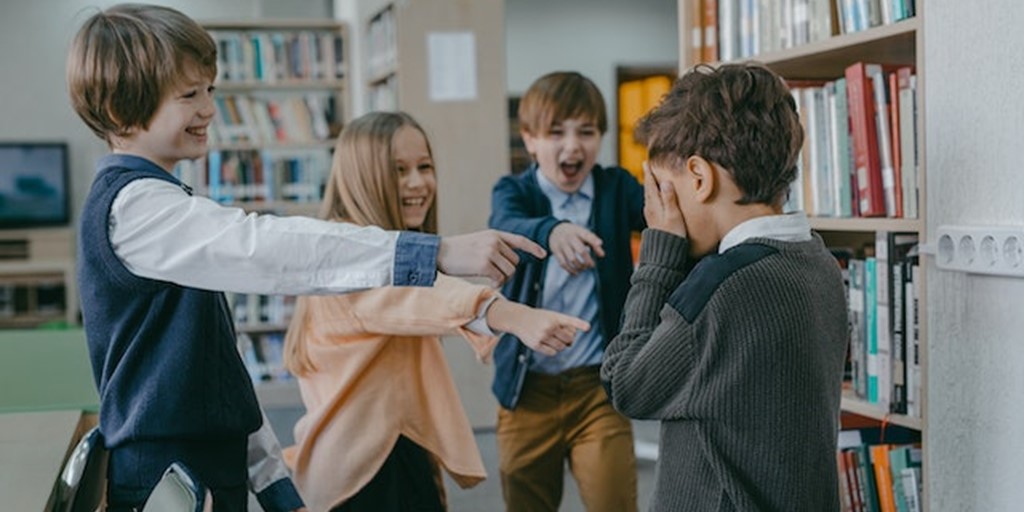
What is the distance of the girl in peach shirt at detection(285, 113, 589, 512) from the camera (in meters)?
2.02

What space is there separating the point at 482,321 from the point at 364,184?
475 mm

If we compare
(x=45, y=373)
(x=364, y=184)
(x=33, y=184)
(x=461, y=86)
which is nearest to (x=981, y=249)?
(x=364, y=184)

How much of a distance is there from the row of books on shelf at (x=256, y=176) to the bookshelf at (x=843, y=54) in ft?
14.6

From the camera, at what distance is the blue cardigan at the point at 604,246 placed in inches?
99.1

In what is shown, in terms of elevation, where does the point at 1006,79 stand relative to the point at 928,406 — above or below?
above

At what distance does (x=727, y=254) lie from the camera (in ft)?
4.72

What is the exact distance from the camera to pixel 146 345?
59.9 inches

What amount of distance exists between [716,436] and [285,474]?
73cm

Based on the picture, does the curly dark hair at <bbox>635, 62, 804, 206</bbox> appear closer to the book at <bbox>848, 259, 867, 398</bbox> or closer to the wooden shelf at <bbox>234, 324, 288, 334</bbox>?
the book at <bbox>848, 259, 867, 398</bbox>

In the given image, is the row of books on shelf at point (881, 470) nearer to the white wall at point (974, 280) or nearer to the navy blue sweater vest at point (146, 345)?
the white wall at point (974, 280)

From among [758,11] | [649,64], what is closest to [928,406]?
[758,11]

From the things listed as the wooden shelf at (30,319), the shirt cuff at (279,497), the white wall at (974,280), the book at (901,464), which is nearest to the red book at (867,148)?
the white wall at (974,280)

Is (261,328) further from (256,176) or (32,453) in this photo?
(32,453)

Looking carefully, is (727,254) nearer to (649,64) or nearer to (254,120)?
(254,120)
